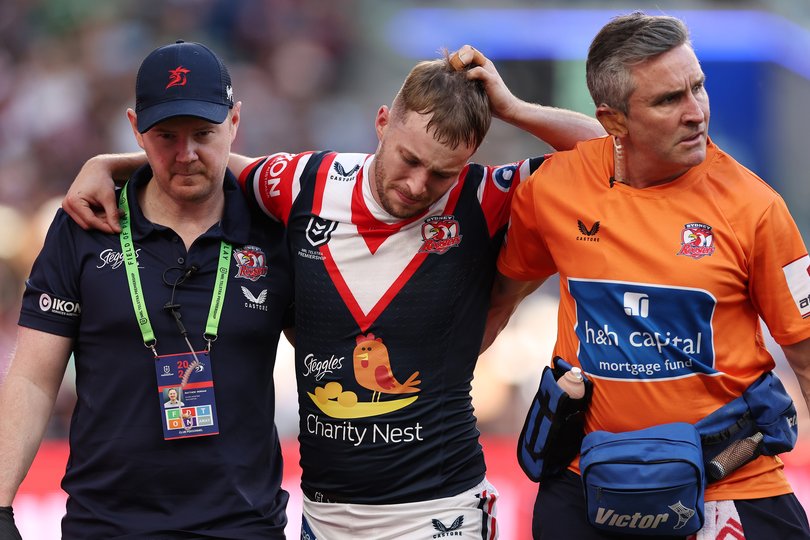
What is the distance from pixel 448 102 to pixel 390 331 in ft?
2.26

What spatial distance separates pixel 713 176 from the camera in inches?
130

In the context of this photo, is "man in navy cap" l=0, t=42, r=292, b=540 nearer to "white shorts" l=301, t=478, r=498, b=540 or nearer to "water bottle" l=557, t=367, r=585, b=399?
"white shorts" l=301, t=478, r=498, b=540

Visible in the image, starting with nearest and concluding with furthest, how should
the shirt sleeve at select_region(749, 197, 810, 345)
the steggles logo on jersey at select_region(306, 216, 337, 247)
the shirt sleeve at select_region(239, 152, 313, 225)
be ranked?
the shirt sleeve at select_region(749, 197, 810, 345)
the steggles logo on jersey at select_region(306, 216, 337, 247)
the shirt sleeve at select_region(239, 152, 313, 225)

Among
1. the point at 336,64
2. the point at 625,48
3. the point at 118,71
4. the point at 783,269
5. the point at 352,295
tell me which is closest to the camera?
the point at 783,269

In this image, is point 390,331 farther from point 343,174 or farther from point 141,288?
point 141,288

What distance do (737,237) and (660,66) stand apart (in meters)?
0.50

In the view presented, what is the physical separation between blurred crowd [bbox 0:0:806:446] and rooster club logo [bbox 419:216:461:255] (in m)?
5.52

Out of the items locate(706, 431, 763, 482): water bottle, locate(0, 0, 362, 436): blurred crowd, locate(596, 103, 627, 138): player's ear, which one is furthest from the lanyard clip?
locate(0, 0, 362, 436): blurred crowd

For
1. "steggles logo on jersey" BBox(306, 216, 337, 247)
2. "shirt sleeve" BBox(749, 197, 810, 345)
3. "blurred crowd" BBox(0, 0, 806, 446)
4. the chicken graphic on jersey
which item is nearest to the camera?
"shirt sleeve" BBox(749, 197, 810, 345)

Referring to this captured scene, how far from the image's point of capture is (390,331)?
359 centimetres

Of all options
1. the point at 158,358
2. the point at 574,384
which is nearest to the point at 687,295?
the point at 574,384

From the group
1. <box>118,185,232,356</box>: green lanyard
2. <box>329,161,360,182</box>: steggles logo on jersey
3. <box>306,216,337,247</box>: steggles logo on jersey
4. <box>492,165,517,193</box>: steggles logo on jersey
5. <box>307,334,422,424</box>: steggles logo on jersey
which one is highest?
<box>329,161,360,182</box>: steggles logo on jersey

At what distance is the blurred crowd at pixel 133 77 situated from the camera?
9.35 meters

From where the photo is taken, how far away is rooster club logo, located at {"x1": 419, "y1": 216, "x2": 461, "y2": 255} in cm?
364
